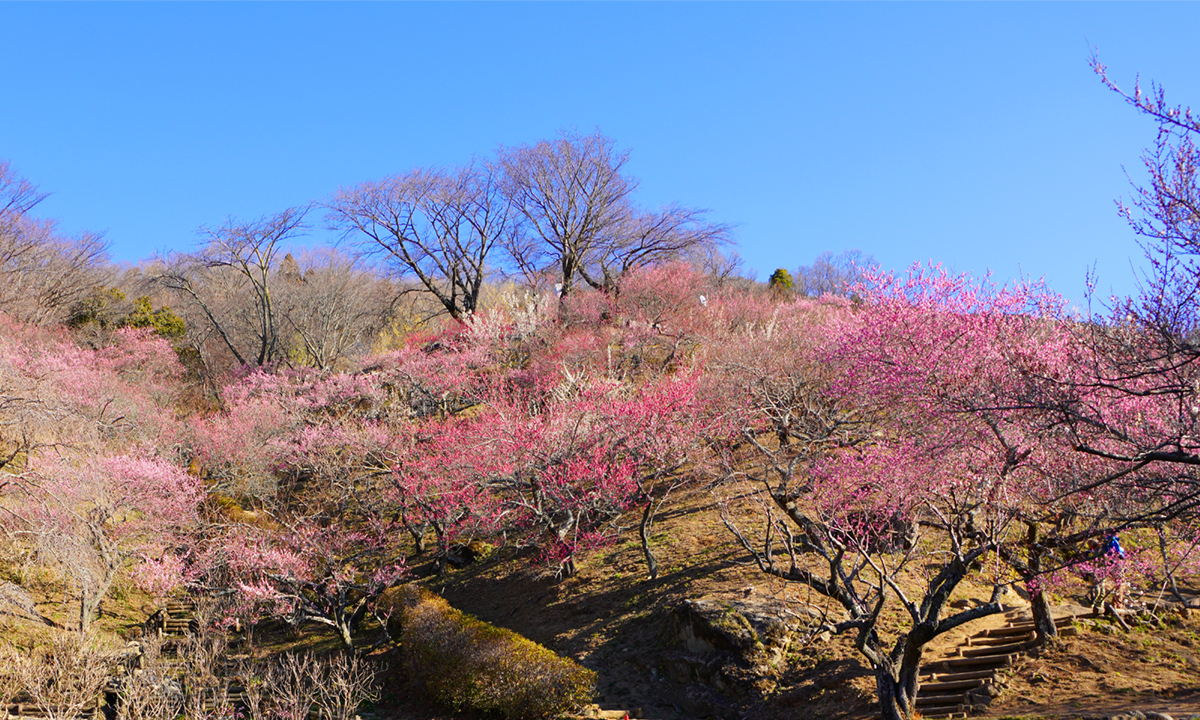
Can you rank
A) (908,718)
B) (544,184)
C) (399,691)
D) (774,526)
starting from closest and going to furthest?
(908,718) < (399,691) < (774,526) < (544,184)

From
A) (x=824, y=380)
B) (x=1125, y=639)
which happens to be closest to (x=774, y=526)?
(x=824, y=380)

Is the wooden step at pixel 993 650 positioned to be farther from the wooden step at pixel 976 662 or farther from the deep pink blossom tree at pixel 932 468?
the deep pink blossom tree at pixel 932 468

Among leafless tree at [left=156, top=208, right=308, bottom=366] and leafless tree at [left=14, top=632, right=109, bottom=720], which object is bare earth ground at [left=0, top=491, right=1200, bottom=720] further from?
leafless tree at [left=156, top=208, right=308, bottom=366]

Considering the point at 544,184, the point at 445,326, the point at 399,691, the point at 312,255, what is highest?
the point at 312,255

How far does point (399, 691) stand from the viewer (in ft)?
46.2

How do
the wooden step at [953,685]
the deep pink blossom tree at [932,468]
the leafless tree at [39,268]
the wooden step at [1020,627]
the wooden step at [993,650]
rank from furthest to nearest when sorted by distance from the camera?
the leafless tree at [39,268] < the wooden step at [1020,627] < the wooden step at [993,650] < the wooden step at [953,685] < the deep pink blossom tree at [932,468]

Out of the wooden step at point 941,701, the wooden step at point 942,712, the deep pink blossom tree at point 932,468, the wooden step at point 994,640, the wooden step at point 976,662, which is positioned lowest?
the wooden step at point 942,712

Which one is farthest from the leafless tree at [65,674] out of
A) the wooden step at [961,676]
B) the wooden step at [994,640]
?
the wooden step at [994,640]

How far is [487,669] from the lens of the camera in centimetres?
1195

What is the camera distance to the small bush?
10.9m

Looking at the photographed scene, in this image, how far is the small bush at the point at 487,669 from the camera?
10.9 metres

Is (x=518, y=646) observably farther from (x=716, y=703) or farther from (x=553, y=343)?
(x=553, y=343)

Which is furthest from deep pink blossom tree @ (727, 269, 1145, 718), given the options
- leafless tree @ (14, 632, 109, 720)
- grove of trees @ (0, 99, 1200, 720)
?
leafless tree @ (14, 632, 109, 720)

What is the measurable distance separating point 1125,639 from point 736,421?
7815mm
